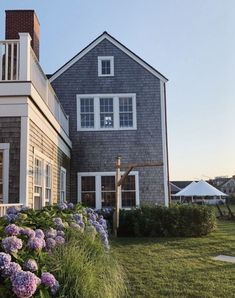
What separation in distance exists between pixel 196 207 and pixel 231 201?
47.8 m

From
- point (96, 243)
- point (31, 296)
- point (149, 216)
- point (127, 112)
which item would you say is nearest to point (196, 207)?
point (149, 216)

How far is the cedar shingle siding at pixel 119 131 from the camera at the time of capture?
17.7m

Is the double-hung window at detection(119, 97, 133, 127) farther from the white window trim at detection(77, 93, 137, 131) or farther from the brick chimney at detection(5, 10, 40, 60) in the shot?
the brick chimney at detection(5, 10, 40, 60)

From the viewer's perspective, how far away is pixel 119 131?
58.4ft

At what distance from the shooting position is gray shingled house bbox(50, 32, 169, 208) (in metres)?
17.7

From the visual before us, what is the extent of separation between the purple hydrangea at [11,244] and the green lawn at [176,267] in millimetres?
3452

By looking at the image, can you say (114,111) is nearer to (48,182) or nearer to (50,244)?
(48,182)

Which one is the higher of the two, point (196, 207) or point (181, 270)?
point (196, 207)

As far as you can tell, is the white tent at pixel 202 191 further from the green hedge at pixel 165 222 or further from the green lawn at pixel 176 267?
the green lawn at pixel 176 267

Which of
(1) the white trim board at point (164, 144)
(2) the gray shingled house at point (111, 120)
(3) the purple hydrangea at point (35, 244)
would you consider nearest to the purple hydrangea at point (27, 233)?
(3) the purple hydrangea at point (35, 244)

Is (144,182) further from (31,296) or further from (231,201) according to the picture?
(231,201)

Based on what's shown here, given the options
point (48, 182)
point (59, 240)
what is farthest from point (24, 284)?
point (48, 182)

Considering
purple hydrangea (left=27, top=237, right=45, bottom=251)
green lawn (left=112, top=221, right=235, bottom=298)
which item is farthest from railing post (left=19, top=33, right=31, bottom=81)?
purple hydrangea (left=27, top=237, right=45, bottom=251)

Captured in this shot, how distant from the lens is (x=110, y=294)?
12.6ft
